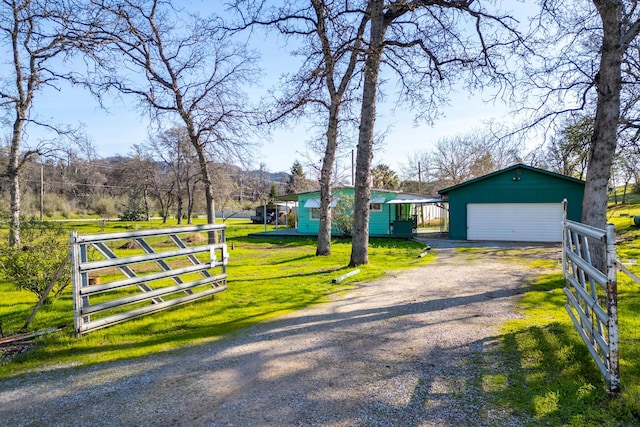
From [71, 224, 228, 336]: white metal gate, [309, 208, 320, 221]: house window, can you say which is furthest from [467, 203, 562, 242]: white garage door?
[71, 224, 228, 336]: white metal gate

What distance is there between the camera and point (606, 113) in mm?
6836

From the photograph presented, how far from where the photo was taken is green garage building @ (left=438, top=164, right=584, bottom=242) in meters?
18.1

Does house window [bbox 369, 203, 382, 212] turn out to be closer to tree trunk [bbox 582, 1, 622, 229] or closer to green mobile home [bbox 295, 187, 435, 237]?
green mobile home [bbox 295, 187, 435, 237]

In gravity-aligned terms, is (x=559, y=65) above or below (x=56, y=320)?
above

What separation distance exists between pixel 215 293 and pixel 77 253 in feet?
8.85

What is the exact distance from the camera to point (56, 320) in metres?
5.46

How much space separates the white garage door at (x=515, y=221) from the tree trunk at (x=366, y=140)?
12.0 metres

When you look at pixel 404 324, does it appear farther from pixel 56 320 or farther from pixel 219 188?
pixel 219 188

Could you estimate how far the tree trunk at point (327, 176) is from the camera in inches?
497

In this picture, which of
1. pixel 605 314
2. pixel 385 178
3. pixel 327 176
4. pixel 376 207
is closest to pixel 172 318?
pixel 605 314

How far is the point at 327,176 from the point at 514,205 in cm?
1141

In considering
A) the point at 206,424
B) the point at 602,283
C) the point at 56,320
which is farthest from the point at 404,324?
the point at 56,320

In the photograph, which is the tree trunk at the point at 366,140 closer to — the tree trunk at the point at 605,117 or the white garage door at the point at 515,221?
the tree trunk at the point at 605,117

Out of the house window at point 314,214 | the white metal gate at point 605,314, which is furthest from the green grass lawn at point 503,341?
the house window at point 314,214
